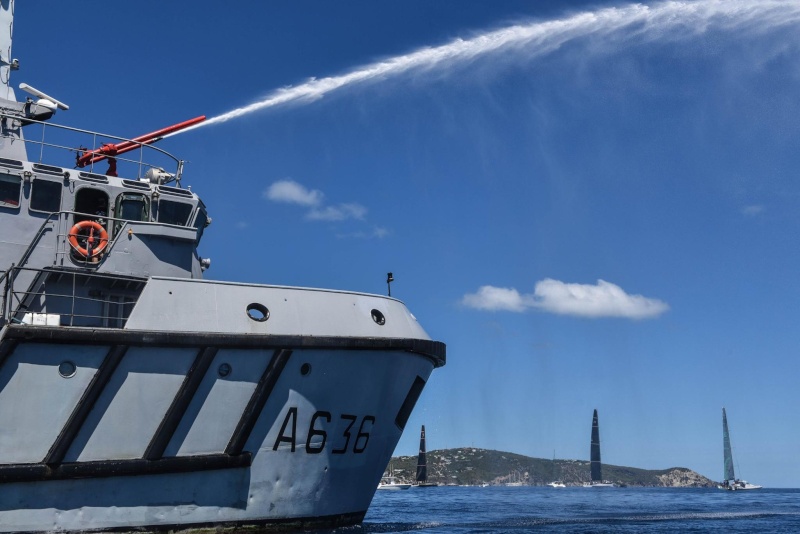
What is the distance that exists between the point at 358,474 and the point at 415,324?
3.33 metres

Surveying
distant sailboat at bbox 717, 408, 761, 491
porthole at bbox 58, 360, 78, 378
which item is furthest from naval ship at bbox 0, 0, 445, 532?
distant sailboat at bbox 717, 408, 761, 491

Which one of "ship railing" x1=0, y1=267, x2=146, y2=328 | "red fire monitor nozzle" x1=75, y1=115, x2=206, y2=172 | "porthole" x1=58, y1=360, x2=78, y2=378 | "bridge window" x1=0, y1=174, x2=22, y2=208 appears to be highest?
"red fire monitor nozzle" x1=75, y1=115, x2=206, y2=172

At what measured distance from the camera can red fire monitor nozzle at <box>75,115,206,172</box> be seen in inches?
722

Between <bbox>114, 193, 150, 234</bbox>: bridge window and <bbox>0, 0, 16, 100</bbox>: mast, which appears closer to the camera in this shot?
<bbox>114, 193, 150, 234</bbox>: bridge window

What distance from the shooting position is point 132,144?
18.8 m

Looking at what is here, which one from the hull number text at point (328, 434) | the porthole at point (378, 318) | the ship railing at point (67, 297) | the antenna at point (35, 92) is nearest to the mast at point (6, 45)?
the antenna at point (35, 92)

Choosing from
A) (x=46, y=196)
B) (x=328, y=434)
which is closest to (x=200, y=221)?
(x=46, y=196)

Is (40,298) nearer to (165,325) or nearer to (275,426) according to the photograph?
(165,325)

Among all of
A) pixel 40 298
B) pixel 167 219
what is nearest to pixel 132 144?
pixel 167 219

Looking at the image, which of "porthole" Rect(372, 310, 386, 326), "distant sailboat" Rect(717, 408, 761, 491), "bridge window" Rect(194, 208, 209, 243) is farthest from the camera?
"distant sailboat" Rect(717, 408, 761, 491)

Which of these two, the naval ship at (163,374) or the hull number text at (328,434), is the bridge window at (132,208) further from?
the hull number text at (328,434)

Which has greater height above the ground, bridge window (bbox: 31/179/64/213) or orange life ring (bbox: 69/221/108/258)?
bridge window (bbox: 31/179/64/213)

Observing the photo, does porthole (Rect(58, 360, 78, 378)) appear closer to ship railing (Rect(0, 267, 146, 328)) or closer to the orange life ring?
ship railing (Rect(0, 267, 146, 328))

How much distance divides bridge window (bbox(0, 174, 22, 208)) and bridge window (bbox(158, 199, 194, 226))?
2.64 m
